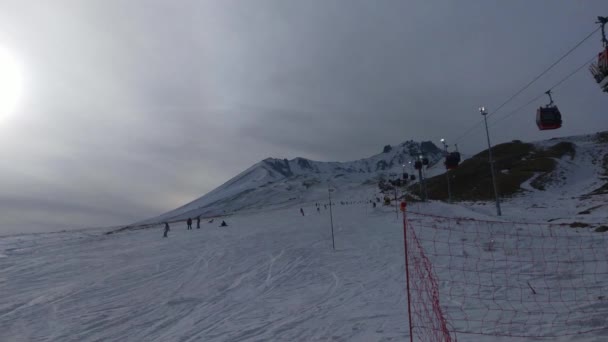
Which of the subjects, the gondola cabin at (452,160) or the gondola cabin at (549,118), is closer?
the gondola cabin at (549,118)

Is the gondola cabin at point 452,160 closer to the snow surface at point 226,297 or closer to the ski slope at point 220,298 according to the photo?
the snow surface at point 226,297

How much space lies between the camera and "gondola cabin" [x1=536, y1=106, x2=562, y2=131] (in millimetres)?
13008

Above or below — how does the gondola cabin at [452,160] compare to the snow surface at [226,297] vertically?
above

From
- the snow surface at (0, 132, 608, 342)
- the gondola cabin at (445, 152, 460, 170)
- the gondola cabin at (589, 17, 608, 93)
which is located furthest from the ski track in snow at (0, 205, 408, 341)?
the gondola cabin at (445, 152, 460, 170)

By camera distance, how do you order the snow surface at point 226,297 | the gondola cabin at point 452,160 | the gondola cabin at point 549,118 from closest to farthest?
the snow surface at point 226,297 → the gondola cabin at point 549,118 → the gondola cabin at point 452,160

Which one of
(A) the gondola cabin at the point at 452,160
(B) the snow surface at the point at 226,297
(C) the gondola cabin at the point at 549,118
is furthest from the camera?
(A) the gondola cabin at the point at 452,160

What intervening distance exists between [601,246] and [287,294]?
11315 mm

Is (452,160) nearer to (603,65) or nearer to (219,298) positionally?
(603,65)

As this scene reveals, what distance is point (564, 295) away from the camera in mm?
7781

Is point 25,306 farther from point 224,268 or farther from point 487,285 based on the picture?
point 487,285

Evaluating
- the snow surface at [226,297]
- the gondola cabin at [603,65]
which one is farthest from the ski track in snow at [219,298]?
the gondola cabin at [603,65]

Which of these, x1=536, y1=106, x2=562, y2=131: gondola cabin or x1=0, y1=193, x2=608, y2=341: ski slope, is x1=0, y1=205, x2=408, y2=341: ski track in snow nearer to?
x1=0, y1=193, x2=608, y2=341: ski slope

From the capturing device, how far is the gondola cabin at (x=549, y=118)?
13008mm

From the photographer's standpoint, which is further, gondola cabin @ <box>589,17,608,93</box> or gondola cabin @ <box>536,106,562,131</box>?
gondola cabin @ <box>536,106,562,131</box>
